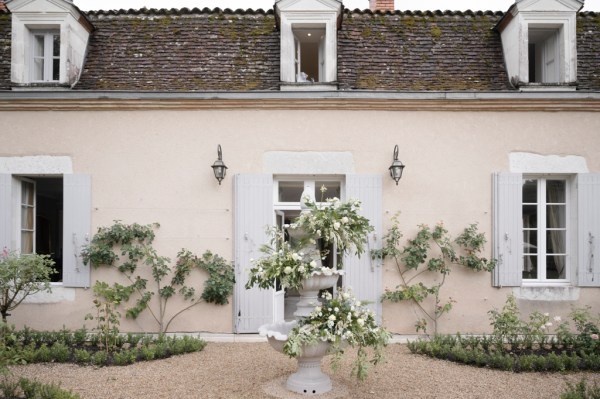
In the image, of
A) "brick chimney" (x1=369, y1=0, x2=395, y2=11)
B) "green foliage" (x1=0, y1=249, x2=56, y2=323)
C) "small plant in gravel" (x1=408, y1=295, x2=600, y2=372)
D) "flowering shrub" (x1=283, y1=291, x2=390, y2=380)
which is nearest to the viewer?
"flowering shrub" (x1=283, y1=291, x2=390, y2=380)

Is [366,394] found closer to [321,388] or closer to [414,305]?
[321,388]

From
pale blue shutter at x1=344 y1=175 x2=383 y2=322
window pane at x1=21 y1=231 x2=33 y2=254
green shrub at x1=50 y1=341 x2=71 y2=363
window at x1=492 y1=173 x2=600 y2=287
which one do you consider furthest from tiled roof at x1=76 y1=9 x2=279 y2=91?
window at x1=492 y1=173 x2=600 y2=287

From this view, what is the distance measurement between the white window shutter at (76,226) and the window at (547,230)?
6.26m

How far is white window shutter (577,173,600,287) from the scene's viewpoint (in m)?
7.63

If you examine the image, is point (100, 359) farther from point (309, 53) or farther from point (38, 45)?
point (309, 53)

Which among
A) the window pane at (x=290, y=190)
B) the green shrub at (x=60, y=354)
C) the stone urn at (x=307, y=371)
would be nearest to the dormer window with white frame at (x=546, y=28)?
the window pane at (x=290, y=190)

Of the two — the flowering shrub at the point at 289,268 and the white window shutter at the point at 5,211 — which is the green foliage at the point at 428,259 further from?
the white window shutter at the point at 5,211

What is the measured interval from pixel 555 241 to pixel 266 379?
5.21 meters

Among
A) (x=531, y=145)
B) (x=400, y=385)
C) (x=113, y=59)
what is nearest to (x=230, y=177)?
(x=113, y=59)

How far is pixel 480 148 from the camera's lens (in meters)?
7.85

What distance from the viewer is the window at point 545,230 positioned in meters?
7.88

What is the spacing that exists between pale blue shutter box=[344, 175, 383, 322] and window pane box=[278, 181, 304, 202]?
880mm

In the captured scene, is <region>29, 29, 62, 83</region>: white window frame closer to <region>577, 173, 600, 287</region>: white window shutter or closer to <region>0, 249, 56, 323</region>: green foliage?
<region>0, 249, 56, 323</region>: green foliage

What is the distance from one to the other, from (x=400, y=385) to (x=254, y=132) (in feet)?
14.2
